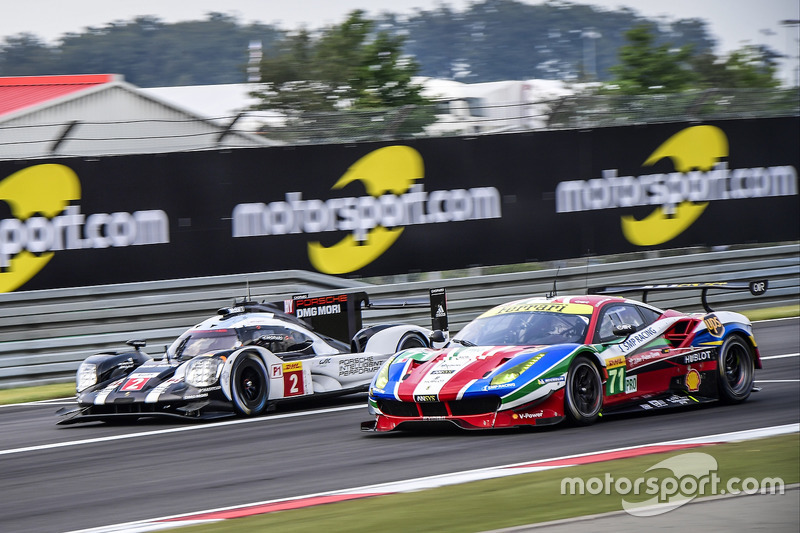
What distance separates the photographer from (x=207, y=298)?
51.1 feet

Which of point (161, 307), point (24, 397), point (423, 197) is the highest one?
point (423, 197)

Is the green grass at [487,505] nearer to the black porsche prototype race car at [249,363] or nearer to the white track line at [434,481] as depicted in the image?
the white track line at [434,481]

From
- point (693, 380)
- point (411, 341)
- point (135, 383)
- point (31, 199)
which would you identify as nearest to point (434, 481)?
point (693, 380)

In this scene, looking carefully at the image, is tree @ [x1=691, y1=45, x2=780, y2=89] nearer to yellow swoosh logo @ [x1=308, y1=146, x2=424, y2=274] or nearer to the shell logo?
yellow swoosh logo @ [x1=308, y1=146, x2=424, y2=274]

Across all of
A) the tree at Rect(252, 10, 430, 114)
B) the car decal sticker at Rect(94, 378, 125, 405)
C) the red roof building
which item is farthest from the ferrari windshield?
the tree at Rect(252, 10, 430, 114)

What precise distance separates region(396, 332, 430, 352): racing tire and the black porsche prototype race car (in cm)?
1

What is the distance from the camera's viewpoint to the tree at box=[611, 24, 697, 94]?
3544 cm

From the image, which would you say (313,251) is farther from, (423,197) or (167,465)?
(167,465)

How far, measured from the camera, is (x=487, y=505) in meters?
6.06

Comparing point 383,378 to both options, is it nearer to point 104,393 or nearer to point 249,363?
point 249,363

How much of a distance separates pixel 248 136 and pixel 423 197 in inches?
119

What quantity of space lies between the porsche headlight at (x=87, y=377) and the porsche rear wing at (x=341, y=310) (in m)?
2.23

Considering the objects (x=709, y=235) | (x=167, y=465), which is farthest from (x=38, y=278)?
(x=709, y=235)

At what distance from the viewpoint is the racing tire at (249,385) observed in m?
10.5
